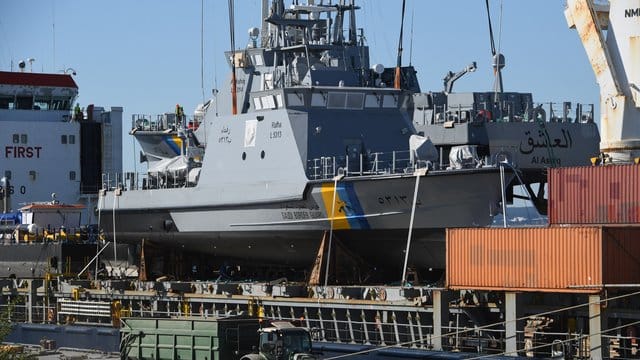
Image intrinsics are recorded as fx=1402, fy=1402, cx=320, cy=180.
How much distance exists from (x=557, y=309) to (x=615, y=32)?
6596 mm

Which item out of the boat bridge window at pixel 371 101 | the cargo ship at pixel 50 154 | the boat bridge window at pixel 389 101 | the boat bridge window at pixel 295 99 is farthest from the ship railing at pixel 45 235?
the boat bridge window at pixel 389 101

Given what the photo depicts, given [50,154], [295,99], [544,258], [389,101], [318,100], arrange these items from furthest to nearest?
[50,154]
[389,101]
[318,100]
[295,99]
[544,258]

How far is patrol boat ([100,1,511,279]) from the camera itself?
35.8 m

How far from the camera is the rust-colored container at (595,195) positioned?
29062mm

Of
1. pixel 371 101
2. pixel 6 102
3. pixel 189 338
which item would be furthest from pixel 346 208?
pixel 6 102

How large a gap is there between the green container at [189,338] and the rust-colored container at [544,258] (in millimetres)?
4600

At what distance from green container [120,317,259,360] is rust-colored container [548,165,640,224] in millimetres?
7033

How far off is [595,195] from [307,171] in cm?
1035

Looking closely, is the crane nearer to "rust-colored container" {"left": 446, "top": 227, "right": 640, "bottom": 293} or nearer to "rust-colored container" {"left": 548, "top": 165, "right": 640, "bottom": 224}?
"rust-colored container" {"left": 548, "top": 165, "right": 640, "bottom": 224}

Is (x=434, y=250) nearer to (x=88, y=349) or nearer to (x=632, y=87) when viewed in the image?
(x=632, y=87)

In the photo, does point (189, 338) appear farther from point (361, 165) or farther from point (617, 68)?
point (617, 68)

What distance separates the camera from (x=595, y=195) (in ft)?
97.1

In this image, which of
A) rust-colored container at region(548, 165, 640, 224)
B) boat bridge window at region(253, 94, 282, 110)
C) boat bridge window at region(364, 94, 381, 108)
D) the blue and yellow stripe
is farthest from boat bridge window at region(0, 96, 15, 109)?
rust-colored container at region(548, 165, 640, 224)

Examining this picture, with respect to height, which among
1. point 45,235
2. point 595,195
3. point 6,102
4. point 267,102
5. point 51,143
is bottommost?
point 45,235
